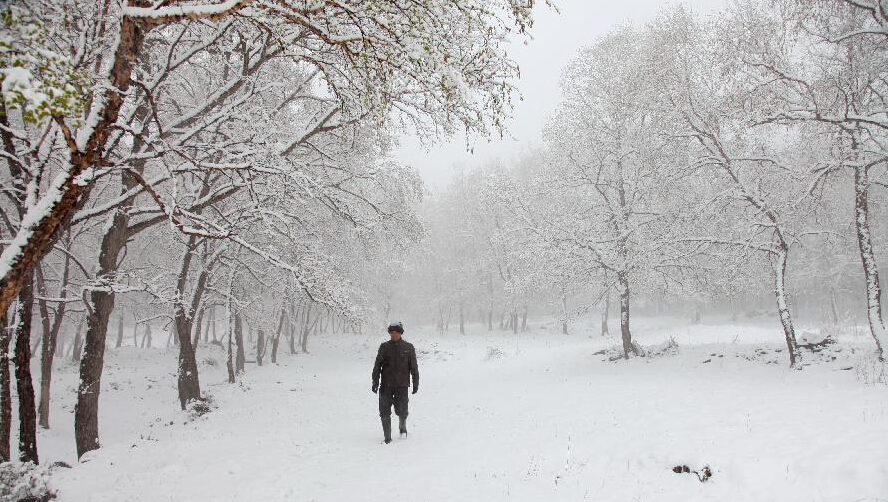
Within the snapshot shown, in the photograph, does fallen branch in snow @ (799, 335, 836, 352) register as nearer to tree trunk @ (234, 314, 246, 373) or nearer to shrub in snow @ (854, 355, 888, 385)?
shrub in snow @ (854, 355, 888, 385)

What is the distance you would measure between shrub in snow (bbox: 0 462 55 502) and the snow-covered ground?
313 mm

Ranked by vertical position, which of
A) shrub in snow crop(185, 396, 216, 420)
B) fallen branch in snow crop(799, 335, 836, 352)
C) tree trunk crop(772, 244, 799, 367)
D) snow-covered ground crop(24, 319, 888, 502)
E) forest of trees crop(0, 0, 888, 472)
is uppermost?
forest of trees crop(0, 0, 888, 472)

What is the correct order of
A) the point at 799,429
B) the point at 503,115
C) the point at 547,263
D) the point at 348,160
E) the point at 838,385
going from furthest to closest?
the point at 547,263 → the point at 348,160 → the point at 838,385 → the point at 799,429 → the point at 503,115

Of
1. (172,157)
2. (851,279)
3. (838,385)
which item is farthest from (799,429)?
(851,279)

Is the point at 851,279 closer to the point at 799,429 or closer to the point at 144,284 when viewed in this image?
the point at 799,429

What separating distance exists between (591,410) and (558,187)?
9899 mm

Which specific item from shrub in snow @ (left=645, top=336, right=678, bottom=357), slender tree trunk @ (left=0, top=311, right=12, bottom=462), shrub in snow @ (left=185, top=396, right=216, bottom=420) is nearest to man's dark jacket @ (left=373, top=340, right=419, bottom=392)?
slender tree trunk @ (left=0, top=311, right=12, bottom=462)

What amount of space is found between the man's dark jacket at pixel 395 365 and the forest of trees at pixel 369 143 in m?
1.38

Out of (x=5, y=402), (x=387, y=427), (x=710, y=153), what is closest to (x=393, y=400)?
(x=387, y=427)

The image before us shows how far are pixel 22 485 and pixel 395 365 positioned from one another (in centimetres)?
502

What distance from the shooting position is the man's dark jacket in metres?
8.20

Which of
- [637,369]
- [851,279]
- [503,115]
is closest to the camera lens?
[503,115]

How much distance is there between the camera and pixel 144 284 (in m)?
9.38

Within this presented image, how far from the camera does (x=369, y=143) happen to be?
10906mm
